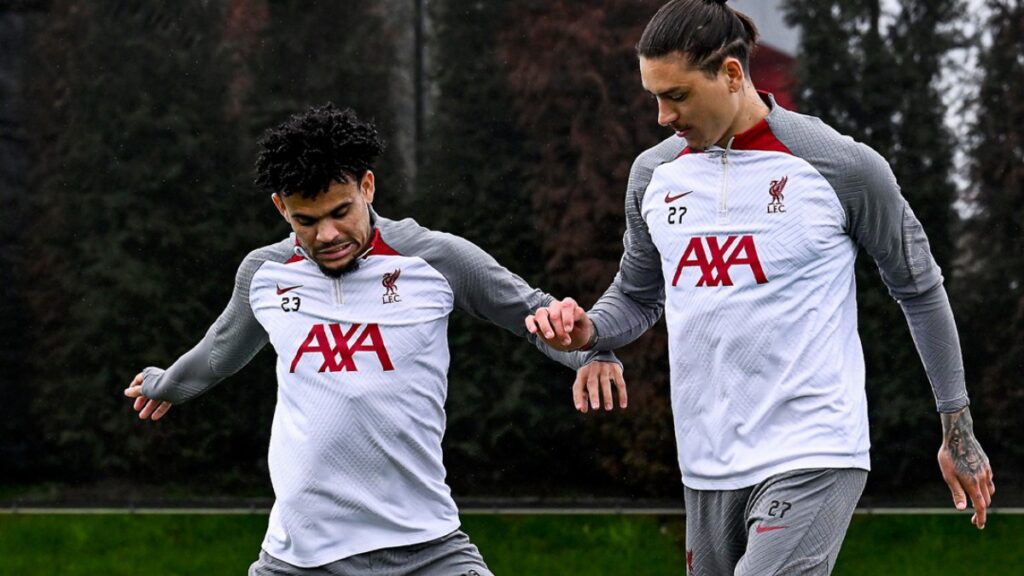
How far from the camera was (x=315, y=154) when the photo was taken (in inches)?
132

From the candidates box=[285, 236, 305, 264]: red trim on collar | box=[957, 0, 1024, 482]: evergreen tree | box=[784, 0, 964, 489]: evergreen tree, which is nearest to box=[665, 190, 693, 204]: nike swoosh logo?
box=[285, 236, 305, 264]: red trim on collar

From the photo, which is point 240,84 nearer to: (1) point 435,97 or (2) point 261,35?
(2) point 261,35

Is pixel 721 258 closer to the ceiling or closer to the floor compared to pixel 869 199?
closer to the floor

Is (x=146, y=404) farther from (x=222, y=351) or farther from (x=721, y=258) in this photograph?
(x=721, y=258)

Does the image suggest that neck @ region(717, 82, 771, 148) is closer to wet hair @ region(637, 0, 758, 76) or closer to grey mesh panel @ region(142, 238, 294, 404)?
wet hair @ region(637, 0, 758, 76)

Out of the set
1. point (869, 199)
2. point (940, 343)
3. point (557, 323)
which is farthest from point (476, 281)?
point (940, 343)

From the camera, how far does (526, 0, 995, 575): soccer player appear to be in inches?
122

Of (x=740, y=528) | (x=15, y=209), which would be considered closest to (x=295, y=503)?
(x=740, y=528)

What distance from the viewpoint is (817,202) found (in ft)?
10.4

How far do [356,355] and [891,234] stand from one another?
3.86ft

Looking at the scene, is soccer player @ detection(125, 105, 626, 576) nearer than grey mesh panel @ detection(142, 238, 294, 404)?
Yes

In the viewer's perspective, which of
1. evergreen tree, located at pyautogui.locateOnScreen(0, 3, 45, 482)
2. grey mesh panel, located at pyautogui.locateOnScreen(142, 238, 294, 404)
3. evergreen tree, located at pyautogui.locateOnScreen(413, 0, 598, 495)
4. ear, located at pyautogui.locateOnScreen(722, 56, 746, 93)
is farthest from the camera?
evergreen tree, located at pyautogui.locateOnScreen(0, 3, 45, 482)

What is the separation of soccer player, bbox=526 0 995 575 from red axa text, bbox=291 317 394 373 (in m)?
0.34

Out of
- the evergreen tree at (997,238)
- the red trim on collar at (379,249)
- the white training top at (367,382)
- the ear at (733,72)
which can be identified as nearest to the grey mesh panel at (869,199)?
the ear at (733,72)
